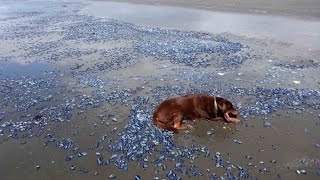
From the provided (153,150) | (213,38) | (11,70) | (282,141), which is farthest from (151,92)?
(213,38)

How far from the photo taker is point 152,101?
39.2 ft

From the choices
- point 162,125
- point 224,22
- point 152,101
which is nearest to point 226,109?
point 162,125

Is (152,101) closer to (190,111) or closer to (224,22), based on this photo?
(190,111)

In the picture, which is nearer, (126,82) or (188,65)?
(126,82)

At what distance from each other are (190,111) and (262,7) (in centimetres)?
2378

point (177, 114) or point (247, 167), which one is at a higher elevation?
point (177, 114)

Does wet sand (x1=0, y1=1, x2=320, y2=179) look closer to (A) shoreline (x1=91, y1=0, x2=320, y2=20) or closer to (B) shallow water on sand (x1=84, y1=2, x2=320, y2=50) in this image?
(B) shallow water on sand (x1=84, y1=2, x2=320, y2=50)

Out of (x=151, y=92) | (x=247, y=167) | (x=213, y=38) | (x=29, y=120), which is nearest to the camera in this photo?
(x=247, y=167)

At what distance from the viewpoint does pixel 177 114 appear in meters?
9.67

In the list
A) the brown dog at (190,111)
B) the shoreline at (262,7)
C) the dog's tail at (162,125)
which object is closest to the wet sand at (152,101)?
the dog's tail at (162,125)

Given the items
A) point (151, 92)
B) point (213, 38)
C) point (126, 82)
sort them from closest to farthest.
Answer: point (151, 92) → point (126, 82) → point (213, 38)

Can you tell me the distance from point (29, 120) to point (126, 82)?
14.1 feet

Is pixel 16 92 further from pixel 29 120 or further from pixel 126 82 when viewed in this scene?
pixel 126 82

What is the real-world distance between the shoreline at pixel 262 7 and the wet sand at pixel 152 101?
12.6 feet
